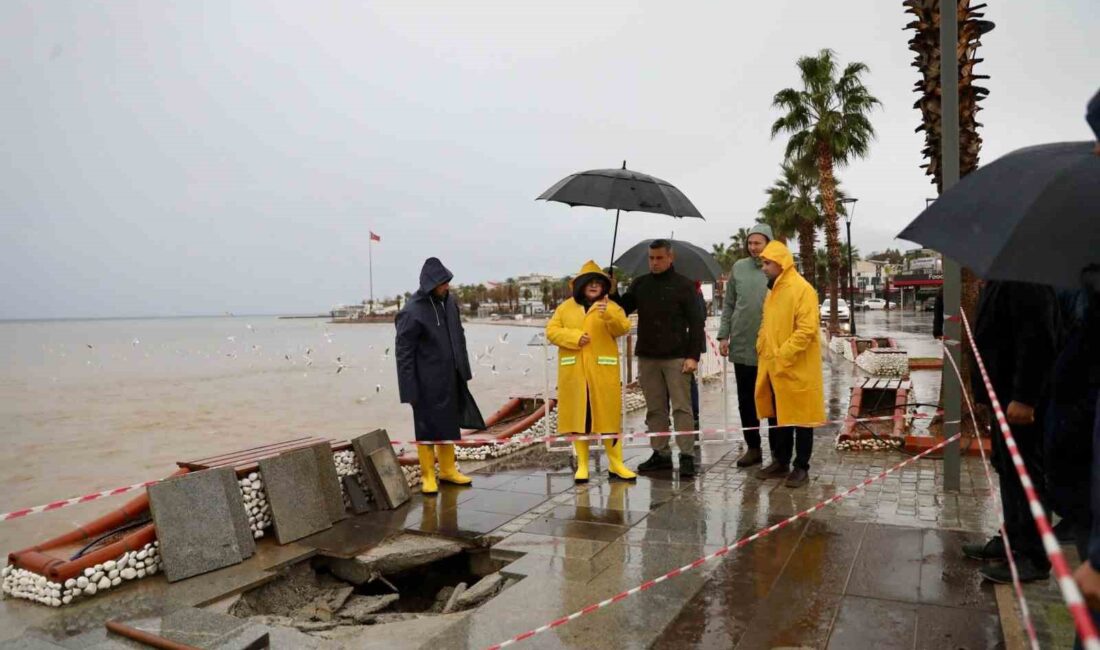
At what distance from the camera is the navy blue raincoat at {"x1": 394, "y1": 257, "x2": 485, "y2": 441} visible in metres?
5.99

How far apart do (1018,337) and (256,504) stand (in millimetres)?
4769

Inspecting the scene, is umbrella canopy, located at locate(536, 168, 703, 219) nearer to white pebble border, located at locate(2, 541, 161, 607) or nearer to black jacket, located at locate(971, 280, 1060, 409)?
black jacket, located at locate(971, 280, 1060, 409)

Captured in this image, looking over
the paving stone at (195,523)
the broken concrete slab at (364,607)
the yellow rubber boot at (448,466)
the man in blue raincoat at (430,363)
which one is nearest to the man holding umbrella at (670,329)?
the man in blue raincoat at (430,363)

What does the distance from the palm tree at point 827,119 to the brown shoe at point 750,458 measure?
1925 cm

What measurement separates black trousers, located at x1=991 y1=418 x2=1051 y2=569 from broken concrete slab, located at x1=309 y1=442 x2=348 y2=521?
436 cm

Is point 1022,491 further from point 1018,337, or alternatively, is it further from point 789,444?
point 789,444

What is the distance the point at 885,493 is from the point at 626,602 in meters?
2.89

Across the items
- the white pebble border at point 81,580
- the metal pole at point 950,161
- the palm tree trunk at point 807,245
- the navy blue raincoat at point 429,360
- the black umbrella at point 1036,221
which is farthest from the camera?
the palm tree trunk at point 807,245

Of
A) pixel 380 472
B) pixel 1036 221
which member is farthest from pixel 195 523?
pixel 1036 221

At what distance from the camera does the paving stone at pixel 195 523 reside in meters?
4.38

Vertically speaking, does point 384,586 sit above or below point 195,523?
below

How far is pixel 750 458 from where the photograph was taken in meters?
6.59

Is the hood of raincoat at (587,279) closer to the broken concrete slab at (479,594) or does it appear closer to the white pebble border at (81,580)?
the broken concrete slab at (479,594)

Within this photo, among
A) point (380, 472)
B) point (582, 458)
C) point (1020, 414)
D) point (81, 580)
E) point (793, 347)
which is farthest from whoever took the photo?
point (582, 458)
